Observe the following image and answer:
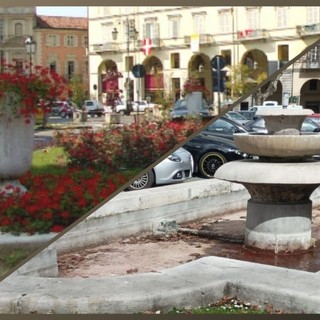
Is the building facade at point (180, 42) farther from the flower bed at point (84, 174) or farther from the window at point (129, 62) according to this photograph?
the flower bed at point (84, 174)

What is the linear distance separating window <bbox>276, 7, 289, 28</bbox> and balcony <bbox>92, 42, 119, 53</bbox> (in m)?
1.04

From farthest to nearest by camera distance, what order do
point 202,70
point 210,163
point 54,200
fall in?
point 210,163 → point 202,70 → point 54,200

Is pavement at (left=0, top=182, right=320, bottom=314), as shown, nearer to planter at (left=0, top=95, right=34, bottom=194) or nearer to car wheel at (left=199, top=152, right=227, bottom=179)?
planter at (left=0, top=95, right=34, bottom=194)

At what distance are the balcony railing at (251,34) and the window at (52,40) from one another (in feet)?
3.82

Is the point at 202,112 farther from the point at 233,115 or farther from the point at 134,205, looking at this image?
the point at 134,205

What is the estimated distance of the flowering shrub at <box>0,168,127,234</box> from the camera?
15.7 feet

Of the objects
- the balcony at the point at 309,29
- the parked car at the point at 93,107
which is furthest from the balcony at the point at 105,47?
the balcony at the point at 309,29

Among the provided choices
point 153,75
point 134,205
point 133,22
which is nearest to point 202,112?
point 153,75

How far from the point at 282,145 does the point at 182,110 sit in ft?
2.91

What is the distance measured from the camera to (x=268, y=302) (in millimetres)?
4496

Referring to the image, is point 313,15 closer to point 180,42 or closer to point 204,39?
point 204,39

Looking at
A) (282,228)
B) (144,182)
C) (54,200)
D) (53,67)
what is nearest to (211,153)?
(144,182)

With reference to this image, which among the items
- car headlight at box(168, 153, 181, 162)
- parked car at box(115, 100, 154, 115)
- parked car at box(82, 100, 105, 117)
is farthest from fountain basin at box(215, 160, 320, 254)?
parked car at box(82, 100, 105, 117)

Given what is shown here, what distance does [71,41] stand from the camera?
4797mm
